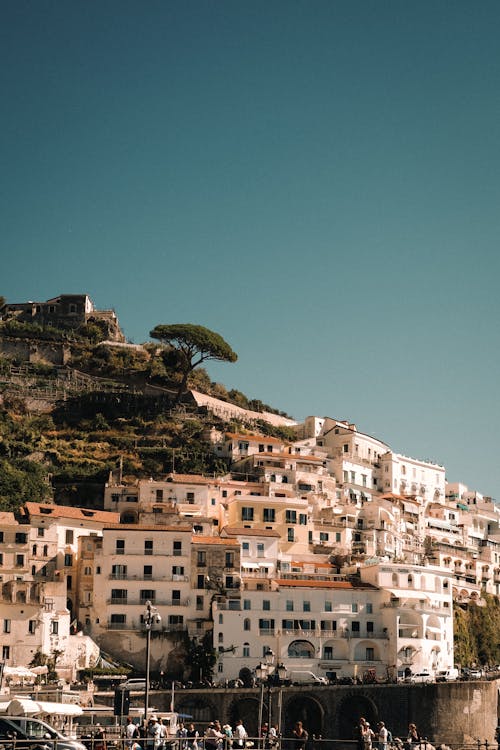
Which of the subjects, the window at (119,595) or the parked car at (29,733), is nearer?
the parked car at (29,733)

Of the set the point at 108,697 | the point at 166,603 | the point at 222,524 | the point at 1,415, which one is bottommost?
the point at 108,697

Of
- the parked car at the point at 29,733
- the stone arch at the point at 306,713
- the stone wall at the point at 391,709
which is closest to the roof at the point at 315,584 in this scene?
the stone wall at the point at 391,709

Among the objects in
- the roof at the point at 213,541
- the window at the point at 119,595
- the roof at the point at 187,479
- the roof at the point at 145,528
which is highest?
the roof at the point at 187,479

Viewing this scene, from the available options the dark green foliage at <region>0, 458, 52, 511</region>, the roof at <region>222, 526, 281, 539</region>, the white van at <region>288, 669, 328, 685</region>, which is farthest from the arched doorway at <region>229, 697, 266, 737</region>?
the dark green foliage at <region>0, 458, 52, 511</region>

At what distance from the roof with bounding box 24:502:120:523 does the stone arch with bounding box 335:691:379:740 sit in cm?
2044

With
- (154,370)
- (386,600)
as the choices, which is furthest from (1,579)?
(154,370)

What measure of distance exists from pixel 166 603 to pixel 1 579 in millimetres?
10482

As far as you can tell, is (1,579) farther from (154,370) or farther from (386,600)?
(154,370)

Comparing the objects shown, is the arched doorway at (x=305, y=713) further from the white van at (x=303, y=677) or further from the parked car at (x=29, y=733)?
the parked car at (x=29, y=733)

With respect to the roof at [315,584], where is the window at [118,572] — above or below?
above

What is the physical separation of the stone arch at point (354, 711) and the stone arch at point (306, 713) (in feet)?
4.25

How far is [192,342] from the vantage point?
4176 inches

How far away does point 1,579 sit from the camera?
2852 inches

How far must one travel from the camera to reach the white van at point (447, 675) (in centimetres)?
7581
